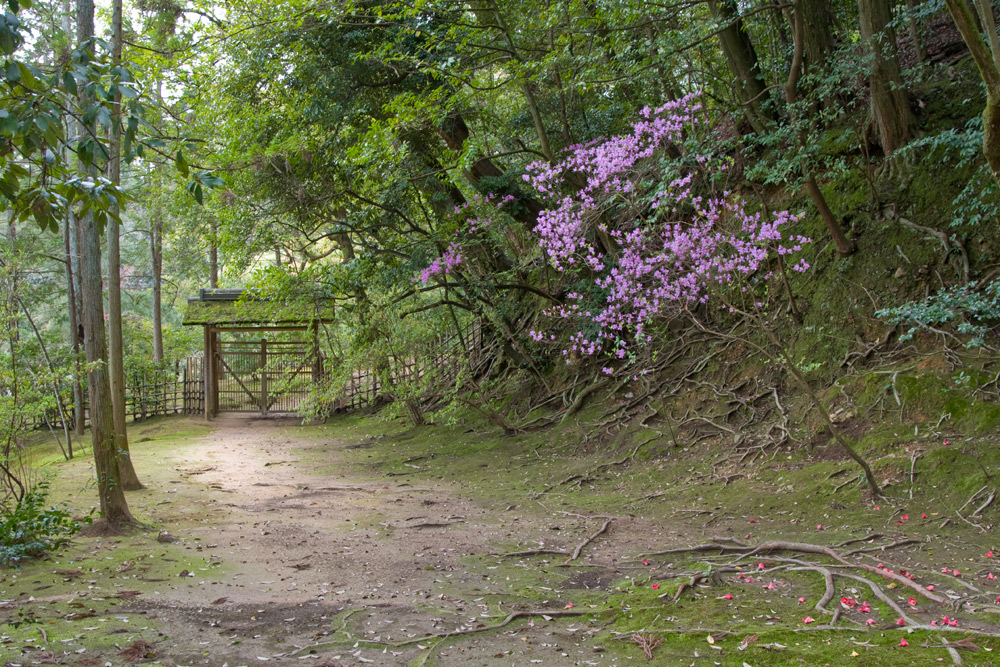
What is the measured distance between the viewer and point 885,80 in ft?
23.4

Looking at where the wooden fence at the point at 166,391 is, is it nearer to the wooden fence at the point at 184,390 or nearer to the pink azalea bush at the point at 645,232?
the wooden fence at the point at 184,390

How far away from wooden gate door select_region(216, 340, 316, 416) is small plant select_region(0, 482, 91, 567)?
10505 millimetres

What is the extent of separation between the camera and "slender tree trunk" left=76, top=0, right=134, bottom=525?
607 centimetres

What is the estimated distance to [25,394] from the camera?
6.75 metres

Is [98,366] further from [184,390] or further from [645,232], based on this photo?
[184,390]

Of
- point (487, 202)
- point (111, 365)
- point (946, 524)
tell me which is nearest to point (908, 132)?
point (946, 524)

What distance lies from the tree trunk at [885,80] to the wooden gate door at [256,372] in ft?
39.7

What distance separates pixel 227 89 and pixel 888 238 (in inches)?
337

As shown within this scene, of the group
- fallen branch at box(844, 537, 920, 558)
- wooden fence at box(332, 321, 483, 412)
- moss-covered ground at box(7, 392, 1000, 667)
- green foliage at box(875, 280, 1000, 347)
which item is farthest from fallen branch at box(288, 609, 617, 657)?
wooden fence at box(332, 321, 483, 412)

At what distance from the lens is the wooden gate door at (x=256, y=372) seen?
16625 mm

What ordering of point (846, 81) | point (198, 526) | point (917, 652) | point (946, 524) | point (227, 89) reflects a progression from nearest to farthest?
point (917, 652), point (946, 524), point (198, 526), point (846, 81), point (227, 89)

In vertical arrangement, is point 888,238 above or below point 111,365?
above

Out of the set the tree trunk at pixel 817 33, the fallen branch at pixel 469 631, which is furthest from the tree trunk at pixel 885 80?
the fallen branch at pixel 469 631

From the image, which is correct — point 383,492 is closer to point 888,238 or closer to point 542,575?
point 542,575
